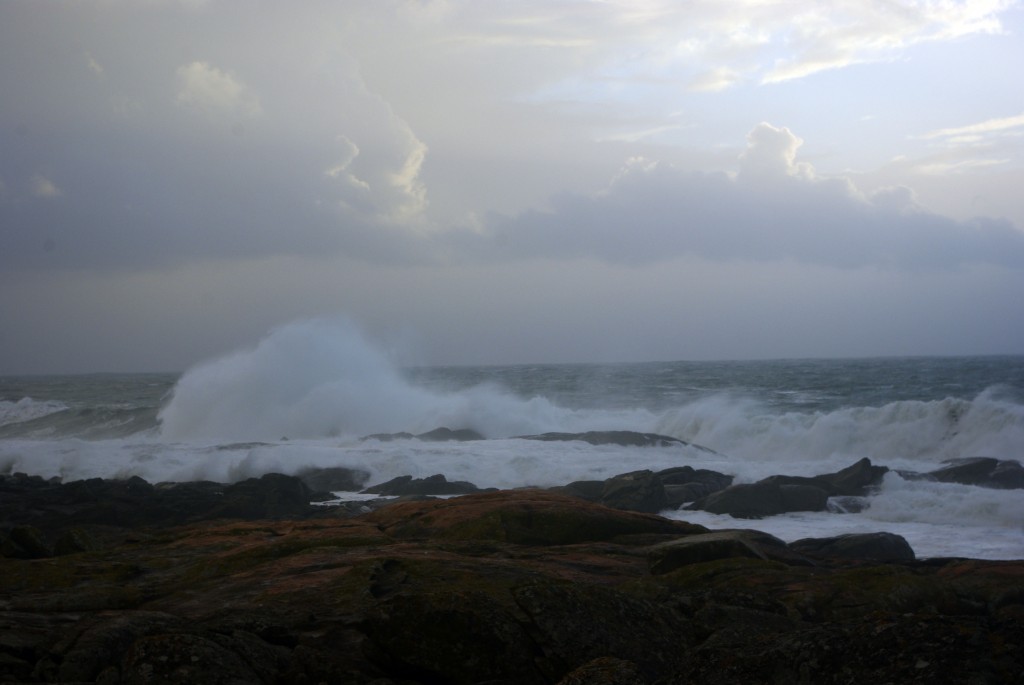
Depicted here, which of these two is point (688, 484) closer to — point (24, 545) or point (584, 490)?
point (584, 490)

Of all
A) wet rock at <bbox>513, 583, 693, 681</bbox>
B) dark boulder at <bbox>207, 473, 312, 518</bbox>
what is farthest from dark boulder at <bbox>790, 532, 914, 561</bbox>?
Answer: dark boulder at <bbox>207, 473, 312, 518</bbox>

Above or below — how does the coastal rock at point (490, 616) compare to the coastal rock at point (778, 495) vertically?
above

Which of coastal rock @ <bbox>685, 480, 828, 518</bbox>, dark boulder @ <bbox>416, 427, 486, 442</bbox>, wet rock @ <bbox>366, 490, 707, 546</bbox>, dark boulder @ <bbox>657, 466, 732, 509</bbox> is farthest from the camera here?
dark boulder @ <bbox>416, 427, 486, 442</bbox>

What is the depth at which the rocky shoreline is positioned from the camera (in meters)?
4.75

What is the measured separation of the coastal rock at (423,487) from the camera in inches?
894

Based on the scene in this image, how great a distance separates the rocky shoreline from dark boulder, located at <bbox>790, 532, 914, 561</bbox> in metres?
0.08

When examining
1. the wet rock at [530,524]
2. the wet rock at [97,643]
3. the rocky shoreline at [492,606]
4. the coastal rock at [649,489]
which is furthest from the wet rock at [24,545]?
the coastal rock at [649,489]

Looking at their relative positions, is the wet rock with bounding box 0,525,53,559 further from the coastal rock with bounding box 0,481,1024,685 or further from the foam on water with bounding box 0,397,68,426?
the foam on water with bounding box 0,397,68,426

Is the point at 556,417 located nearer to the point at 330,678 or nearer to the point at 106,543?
the point at 106,543

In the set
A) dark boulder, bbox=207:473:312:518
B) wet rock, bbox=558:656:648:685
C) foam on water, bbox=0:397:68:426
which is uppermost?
wet rock, bbox=558:656:648:685

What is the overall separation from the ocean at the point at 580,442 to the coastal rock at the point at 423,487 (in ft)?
2.64

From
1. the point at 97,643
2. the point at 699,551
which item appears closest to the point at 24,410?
the point at 699,551

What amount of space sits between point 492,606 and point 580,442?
27.0 meters

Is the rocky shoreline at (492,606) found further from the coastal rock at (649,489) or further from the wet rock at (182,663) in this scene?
the coastal rock at (649,489)
